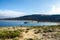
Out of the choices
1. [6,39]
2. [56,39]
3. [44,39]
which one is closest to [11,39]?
[6,39]

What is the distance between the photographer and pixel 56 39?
77.4ft

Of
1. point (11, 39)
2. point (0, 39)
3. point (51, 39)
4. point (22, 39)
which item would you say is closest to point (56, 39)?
point (51, 39)

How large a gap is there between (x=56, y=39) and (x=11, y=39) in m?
6.88

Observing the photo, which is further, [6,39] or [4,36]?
[4,36]

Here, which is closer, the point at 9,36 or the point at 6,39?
the point at 6,39

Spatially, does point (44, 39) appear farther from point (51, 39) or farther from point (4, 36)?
point (4, 36)

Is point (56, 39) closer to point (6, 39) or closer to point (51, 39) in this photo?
point (51, 39)

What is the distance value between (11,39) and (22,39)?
1659 millimetres

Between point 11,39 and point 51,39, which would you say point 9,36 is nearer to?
point 11,39

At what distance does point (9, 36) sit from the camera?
2453 centimetres

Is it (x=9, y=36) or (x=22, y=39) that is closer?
(x=22, y=39)

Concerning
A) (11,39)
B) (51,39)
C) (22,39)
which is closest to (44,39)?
(51,39)

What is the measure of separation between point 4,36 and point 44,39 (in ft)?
20.6

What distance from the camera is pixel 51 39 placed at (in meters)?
23.5
